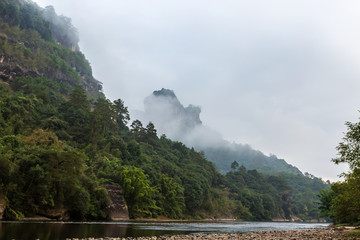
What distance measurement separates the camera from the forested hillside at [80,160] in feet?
145

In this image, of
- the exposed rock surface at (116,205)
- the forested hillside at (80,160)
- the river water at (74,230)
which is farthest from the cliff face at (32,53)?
the river water at (74,230)

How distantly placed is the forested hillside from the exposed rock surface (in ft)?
5.70

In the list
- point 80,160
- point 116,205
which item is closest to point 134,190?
point 116,205

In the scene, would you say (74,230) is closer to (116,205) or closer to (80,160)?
(80,160)

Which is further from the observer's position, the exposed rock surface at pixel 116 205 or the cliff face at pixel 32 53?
the cliff face at pixel 32 53

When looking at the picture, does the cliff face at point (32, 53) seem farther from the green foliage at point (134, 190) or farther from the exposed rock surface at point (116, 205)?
→ the exposed rock surface at point (116, 205)

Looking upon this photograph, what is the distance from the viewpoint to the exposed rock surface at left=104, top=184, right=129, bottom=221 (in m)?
58.8

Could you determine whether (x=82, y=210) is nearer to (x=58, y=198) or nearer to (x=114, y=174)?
(x=58, y=198)

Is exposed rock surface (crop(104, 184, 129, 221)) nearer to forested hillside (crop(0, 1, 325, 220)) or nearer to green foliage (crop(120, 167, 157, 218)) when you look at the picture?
forested hillside (crop(0, 1, 325, 220))

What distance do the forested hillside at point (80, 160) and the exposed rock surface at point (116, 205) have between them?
174 cm

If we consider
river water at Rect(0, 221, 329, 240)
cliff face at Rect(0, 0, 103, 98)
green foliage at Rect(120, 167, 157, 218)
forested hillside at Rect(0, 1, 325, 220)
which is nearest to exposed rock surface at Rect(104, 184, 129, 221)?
forested hillside at Rect(0, 1, 325, 220)

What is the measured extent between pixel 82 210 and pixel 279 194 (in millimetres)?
148955

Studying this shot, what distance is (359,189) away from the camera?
83.5 ft

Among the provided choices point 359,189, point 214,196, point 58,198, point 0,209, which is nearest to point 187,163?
point 214,196
